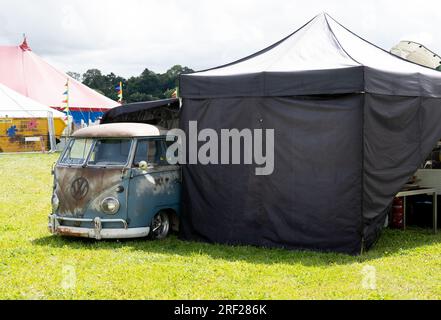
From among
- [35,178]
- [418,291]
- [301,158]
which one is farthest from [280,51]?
[35,178]

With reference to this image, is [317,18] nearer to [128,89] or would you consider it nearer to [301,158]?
[301,158]

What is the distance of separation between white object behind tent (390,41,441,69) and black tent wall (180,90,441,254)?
3.48 meters

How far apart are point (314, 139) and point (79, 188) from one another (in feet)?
12.1

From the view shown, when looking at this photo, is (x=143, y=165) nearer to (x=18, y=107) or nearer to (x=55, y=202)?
(x=55, y=202)

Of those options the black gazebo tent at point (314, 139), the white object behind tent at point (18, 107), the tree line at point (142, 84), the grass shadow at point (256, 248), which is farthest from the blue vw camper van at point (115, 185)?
the tree line at point (142, 84)

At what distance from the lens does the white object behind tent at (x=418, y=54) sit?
1357 cm

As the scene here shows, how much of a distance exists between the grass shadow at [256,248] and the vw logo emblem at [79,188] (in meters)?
0.75

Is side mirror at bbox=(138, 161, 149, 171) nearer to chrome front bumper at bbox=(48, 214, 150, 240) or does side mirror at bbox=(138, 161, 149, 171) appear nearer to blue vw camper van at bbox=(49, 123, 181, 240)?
blue vw camper van at bbox=(49, 123, 181, 240)

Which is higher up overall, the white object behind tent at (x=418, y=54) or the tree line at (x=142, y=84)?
the tree line at (x=142, y=84)

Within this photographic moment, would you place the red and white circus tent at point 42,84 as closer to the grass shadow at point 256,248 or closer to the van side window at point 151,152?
the van side window at point 151,152

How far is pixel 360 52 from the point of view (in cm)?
1013

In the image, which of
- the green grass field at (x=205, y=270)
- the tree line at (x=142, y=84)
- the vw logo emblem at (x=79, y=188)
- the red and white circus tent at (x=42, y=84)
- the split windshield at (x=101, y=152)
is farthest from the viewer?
the tree line at (x=142, y=84)

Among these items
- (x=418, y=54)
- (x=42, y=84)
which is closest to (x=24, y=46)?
(x=42, y=84)

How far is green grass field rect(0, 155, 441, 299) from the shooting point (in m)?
7.12
